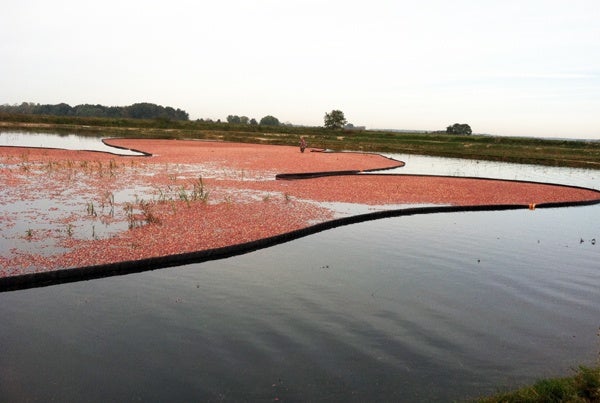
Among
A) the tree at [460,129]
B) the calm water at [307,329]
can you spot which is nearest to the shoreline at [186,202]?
the calm water at [307,329]

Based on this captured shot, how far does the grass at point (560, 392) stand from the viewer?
5.12m

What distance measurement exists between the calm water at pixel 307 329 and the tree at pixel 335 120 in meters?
135

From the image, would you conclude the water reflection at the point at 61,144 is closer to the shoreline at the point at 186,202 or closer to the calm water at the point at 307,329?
the shoreline at the point at 186,202

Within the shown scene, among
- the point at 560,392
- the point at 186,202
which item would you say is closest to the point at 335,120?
the point at 186,202

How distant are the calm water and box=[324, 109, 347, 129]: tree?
134800 mm

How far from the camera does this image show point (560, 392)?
5.27m

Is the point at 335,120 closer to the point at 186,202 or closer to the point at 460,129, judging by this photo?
the point at 460,129

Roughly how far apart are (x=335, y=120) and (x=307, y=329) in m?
140

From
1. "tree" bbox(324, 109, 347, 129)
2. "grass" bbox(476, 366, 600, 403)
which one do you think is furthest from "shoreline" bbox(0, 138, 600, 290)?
"tree" bbox(324, 109, 347, 129)

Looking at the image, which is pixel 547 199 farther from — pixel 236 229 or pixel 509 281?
pixel 236 229

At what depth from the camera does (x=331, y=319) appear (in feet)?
26.1

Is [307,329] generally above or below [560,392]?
below

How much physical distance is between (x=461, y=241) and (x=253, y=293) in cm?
796

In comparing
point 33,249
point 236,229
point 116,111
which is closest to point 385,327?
point 236,229
